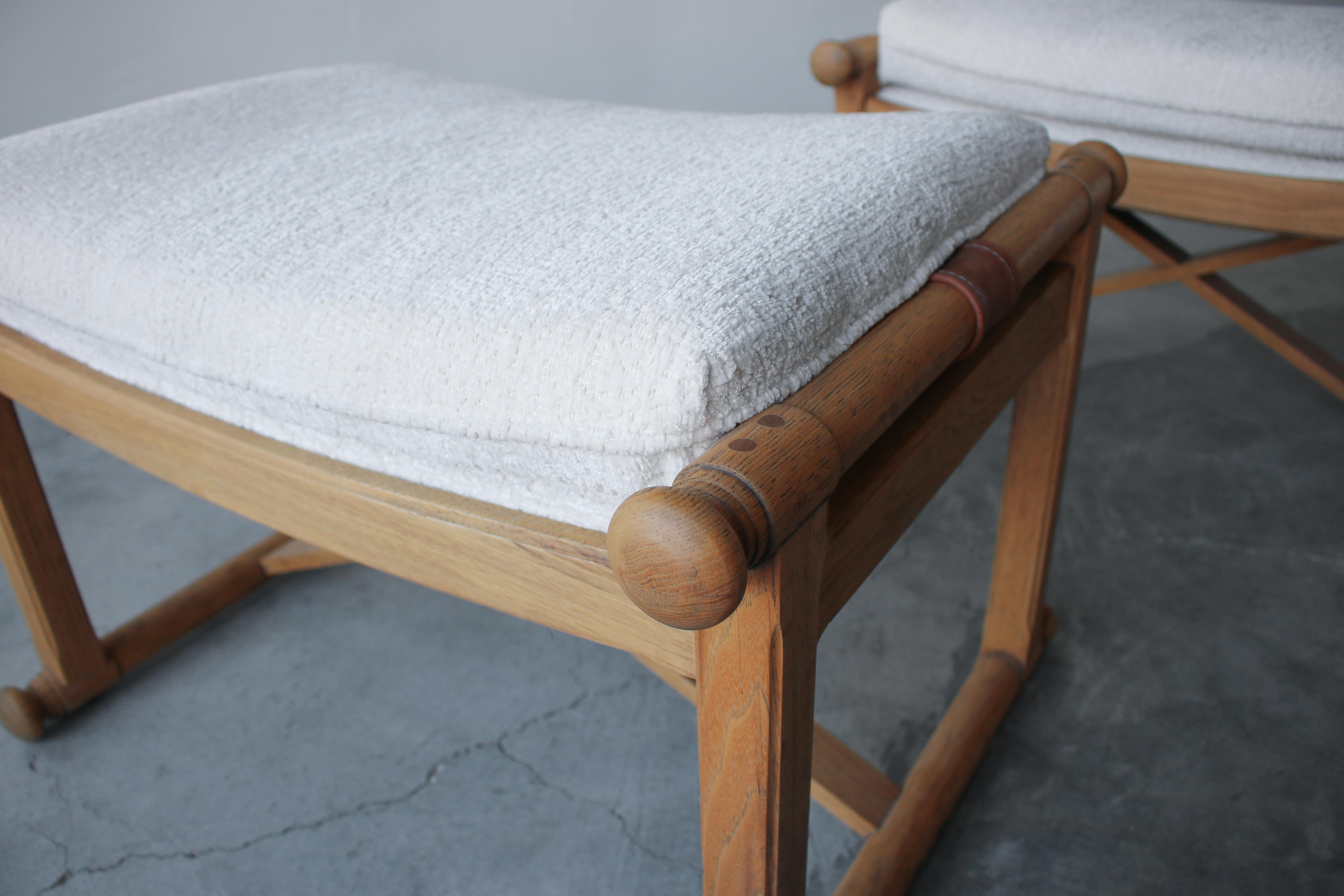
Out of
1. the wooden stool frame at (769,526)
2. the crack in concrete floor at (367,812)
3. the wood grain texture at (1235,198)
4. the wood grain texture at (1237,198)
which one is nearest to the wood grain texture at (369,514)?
the wooden stool frame at (769,526)

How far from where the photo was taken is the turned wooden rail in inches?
12.2

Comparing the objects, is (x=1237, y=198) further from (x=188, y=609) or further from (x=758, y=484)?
(x=188, y=609)

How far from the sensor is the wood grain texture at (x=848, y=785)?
0.67 m

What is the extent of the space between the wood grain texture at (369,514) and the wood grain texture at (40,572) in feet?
0.65

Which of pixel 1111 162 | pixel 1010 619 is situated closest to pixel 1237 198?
pixel 1111 162

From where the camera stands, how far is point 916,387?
43 centimetres

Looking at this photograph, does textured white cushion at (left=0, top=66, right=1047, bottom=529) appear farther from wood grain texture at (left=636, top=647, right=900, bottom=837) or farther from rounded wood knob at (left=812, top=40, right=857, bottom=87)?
rounded wood knob at (left=812, top=40, right=857, bottom=87)

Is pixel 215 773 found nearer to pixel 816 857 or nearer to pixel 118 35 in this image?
pixel 816 857

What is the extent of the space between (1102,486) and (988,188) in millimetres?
722

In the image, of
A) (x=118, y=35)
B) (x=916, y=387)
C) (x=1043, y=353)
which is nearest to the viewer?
(x=916, y=387)

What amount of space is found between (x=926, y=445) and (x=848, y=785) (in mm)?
296

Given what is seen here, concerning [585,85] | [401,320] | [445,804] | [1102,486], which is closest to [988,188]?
[401,320]

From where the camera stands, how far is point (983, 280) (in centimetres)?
50

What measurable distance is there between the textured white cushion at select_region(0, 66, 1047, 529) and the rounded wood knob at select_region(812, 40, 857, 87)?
55cm
